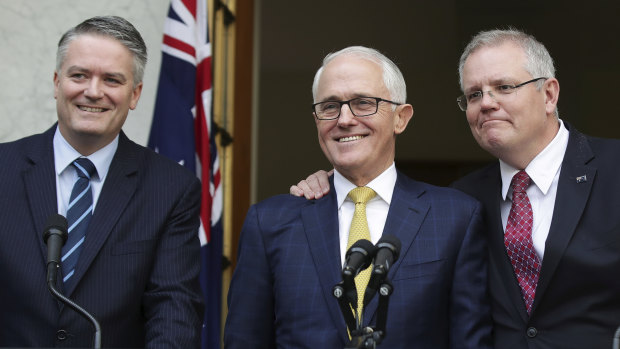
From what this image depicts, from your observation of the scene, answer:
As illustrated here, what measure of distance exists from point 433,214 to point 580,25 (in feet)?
17.6

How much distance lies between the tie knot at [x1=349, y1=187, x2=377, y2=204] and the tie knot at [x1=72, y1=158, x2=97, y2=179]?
2.86ft

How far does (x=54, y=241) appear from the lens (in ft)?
7.13

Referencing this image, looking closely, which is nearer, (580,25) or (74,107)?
(74,107)

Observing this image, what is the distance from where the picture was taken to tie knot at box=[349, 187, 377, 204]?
2738mm

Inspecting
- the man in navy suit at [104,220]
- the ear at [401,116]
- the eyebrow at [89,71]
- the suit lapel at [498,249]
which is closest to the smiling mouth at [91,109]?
the man in navy suit at [104,220]

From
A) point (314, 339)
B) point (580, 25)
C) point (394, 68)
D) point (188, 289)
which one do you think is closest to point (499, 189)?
point (394, 68)

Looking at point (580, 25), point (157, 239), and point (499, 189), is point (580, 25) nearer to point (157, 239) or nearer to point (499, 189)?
point (499, 189)

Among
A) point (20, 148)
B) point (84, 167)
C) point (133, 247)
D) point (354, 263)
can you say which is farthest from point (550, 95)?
A: point (20, 148)

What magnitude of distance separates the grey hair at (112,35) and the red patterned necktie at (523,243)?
1355mm

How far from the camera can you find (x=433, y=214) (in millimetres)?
2707

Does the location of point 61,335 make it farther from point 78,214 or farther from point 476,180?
point 476,180

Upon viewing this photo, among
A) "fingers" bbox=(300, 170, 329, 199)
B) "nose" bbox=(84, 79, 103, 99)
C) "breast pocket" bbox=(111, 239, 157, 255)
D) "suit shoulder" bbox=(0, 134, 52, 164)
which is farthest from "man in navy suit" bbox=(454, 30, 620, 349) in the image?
"suit shoulder" bbox=(0, 134, 52, 164)

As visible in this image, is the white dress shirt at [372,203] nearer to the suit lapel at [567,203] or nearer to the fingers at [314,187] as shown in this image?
the fingers at [314,187]

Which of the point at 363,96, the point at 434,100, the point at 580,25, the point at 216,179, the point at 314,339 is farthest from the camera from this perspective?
the point at 434,100
